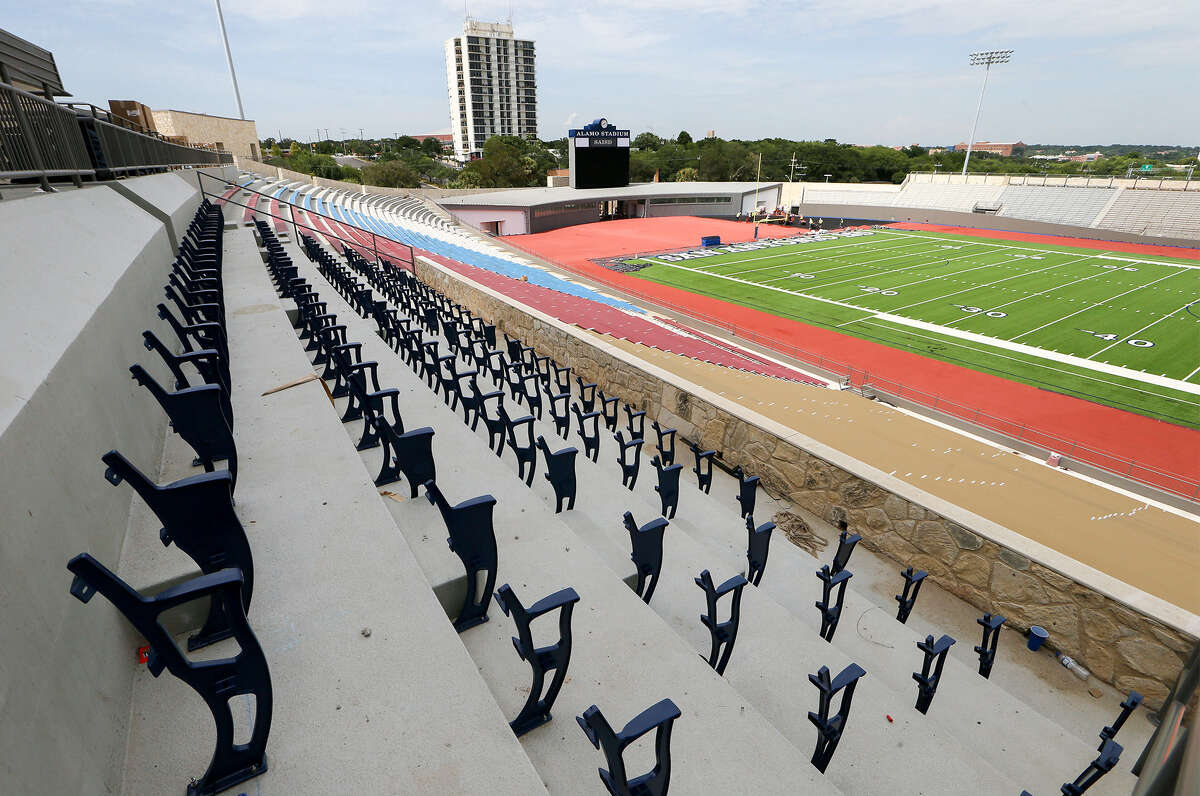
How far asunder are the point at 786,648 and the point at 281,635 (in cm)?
306

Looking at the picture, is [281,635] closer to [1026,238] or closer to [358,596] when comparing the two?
[358,596]

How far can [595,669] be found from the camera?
3.03 meters

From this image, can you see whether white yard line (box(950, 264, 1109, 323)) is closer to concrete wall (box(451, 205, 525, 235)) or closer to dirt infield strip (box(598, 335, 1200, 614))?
dirt infield strip (box(598, 335, 1200, 614))

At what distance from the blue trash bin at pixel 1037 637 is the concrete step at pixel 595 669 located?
2.95m

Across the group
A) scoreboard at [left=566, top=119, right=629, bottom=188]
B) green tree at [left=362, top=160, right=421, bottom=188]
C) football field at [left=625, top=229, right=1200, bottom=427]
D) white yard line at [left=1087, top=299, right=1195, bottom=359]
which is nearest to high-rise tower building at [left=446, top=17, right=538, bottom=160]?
green tree at [left=362, top=160, right=421, bottom=188]

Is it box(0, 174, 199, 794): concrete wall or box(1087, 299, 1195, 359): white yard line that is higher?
box(0, 174, 199, 794): concrete wall

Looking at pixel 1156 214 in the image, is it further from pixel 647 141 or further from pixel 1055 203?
pixel 647 141

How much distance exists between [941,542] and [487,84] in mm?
179884

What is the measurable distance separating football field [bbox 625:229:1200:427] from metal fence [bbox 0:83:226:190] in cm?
2698

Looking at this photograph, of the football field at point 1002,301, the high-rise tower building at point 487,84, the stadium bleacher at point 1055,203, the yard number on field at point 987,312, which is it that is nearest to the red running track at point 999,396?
the football field at point 1002,301

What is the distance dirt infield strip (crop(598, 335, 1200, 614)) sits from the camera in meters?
6.75

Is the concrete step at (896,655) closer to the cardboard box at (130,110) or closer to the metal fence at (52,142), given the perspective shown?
the metal fence at (52,142)

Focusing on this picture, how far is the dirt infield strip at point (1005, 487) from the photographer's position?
6746 millimetres

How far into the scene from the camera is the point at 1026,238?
5622 cm
